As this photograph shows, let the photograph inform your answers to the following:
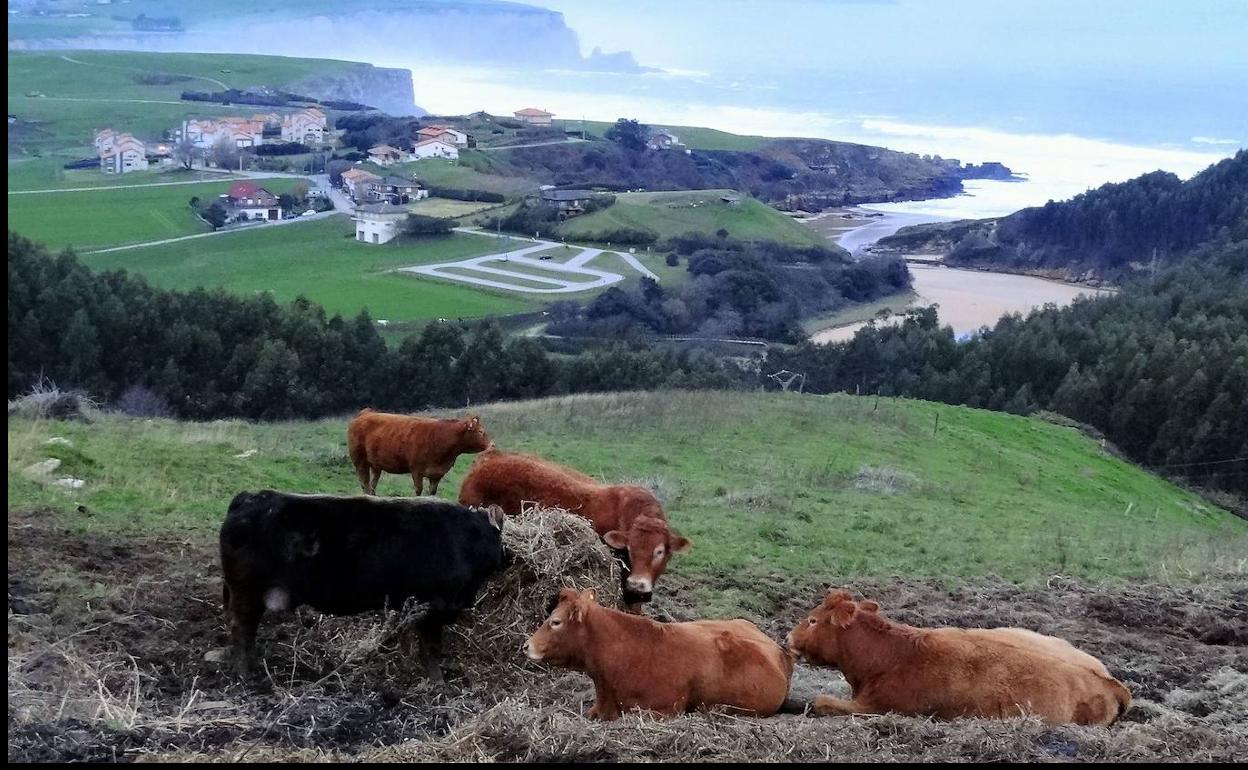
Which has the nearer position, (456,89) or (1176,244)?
(1176,244)

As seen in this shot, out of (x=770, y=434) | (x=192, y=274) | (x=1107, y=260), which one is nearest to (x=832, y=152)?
(x=1107, y=260)

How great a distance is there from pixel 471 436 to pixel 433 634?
4.50 meters

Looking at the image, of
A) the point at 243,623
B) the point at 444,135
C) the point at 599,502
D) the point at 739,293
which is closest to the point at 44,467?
the point at 243,623

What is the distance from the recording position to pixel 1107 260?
261 ft

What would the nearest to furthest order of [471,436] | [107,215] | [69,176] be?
1. [471,436]
2. [107,215]
3. [69,176]

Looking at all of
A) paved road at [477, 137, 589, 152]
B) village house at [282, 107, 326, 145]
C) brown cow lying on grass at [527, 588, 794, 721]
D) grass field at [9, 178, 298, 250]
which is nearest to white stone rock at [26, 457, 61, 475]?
brown cow lying on grass at [527, 588, 794, 721]

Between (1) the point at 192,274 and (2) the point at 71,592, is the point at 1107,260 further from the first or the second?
(2) the point at 71,592

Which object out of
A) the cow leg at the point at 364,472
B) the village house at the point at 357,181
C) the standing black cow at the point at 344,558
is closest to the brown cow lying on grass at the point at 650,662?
the standing black cow at the point at 344,558

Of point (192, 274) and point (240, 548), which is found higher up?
point (240, 548)

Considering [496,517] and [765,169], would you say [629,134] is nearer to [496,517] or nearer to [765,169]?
[765,169]

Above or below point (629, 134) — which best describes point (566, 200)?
below

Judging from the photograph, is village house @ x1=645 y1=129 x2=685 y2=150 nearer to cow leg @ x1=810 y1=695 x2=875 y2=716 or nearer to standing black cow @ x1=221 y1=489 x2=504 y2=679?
standing black cow @ x1=221 y1=489 x2=504 y2=679

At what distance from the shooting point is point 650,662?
674 cm

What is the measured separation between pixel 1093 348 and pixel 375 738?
45.8 meters
